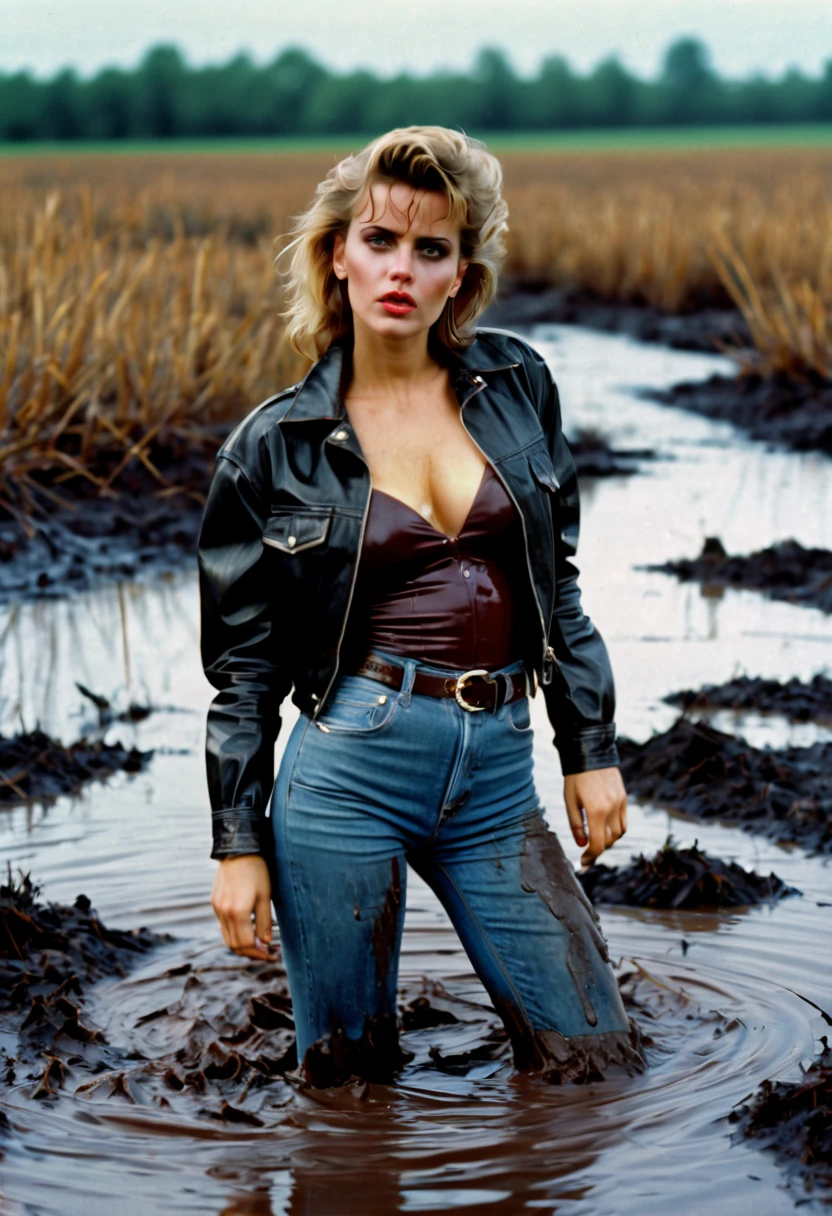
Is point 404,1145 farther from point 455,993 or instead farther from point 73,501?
point 73,501

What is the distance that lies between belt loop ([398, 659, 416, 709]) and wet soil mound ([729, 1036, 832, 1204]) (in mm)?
1002

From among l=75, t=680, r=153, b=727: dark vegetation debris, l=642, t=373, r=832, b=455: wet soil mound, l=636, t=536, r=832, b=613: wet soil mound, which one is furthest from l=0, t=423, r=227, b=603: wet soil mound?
l=642, t=373, r=832, b=455: wet soil mound

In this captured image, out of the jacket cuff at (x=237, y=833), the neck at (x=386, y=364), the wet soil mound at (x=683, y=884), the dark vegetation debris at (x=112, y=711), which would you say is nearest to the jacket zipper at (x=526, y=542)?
the neck at (x=386, y=364)

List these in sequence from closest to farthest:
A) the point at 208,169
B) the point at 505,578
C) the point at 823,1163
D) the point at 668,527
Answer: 1. the point at 823,1163
2. the point at 505,578
3. the point at 668,527
4. the point at 208,169

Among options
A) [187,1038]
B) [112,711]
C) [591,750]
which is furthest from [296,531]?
[112,711]

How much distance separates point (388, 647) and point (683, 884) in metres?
1.78

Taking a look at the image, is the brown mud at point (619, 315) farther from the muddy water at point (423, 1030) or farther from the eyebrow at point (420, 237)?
the eyebrow at point (420, 237)

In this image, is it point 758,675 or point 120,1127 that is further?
point 758,675

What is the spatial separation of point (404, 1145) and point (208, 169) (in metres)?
60.8

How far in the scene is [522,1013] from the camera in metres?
3.47

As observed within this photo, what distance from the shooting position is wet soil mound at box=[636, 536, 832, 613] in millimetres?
8312

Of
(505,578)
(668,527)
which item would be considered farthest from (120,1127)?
(668,527)

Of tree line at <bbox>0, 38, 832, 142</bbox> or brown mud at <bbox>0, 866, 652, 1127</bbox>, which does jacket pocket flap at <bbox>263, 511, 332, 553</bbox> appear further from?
tree line at <bbox>0, 38, 832, 142</bbox>

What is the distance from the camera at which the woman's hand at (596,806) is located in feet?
11.8
